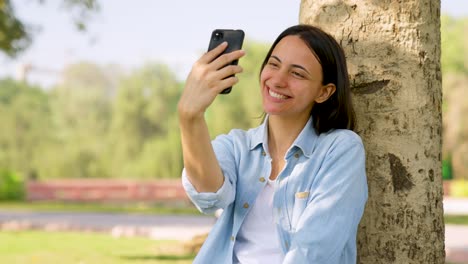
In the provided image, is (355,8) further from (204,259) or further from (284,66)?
(204,259)

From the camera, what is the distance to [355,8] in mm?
2961

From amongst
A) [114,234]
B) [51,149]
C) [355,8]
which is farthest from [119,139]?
[355,8]

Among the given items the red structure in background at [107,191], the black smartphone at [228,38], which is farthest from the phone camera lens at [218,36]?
the red structure in background at [107,191]

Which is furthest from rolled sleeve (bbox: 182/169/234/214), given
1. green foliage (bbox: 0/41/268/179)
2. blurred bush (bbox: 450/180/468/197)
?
green foliage (bbox: 0/41/268/179)

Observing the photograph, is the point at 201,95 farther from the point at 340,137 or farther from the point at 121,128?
the point at 121,128

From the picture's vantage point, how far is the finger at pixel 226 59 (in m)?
2.16

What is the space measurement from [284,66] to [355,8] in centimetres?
73

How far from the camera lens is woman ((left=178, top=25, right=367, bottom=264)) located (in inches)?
86.1

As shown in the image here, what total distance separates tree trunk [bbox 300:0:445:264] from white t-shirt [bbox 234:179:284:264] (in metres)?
0.61

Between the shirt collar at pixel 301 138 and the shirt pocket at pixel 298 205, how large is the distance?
14 centimetres

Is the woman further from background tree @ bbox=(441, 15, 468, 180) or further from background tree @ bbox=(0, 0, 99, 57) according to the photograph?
background tree @ bbox=(441, 15, 468, 180)

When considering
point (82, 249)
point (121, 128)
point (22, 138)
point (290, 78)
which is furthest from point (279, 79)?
point (22, 138)

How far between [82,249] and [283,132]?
860cm

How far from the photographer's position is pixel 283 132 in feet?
8.18
